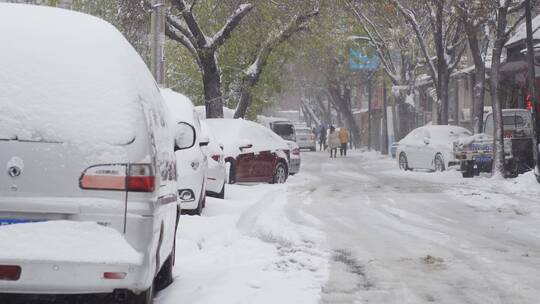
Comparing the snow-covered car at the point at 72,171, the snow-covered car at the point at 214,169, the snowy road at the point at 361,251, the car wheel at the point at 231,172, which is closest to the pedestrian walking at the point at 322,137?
the car wheel at the point at 231,172

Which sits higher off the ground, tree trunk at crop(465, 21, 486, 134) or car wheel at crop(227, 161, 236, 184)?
tree trunk at crop(465, 21, 486, 134)

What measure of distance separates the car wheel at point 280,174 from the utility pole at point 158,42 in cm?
421

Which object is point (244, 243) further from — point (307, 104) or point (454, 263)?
point (307, 104)

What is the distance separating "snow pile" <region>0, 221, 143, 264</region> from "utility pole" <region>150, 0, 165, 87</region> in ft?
39.4

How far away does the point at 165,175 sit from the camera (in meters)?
5.27

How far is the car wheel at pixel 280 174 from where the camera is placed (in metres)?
19.5

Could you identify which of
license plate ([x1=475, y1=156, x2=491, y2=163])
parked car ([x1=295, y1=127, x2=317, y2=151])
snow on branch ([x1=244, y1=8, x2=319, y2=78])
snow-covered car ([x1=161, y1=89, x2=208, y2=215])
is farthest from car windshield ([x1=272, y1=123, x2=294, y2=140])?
snow-covered car ([x1=161, y1=89, x2=208, y2=215])

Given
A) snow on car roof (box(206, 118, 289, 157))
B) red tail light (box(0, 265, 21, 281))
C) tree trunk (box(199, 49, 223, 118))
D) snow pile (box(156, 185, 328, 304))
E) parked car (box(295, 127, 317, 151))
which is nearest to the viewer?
red tail light (box(0, 265, 21, 281))

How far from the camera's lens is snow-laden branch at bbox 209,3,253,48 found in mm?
24525

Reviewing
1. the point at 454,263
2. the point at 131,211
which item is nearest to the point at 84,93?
the point at 131,211

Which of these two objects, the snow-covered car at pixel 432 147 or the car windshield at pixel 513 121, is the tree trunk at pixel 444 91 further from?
the car windshield at pixel 513 121

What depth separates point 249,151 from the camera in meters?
18.3

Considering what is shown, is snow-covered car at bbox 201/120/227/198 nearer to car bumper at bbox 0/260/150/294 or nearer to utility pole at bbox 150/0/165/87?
utility pole at bbox 150/0/165/87

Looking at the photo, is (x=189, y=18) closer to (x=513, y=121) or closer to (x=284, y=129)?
(x=513, y=121)
